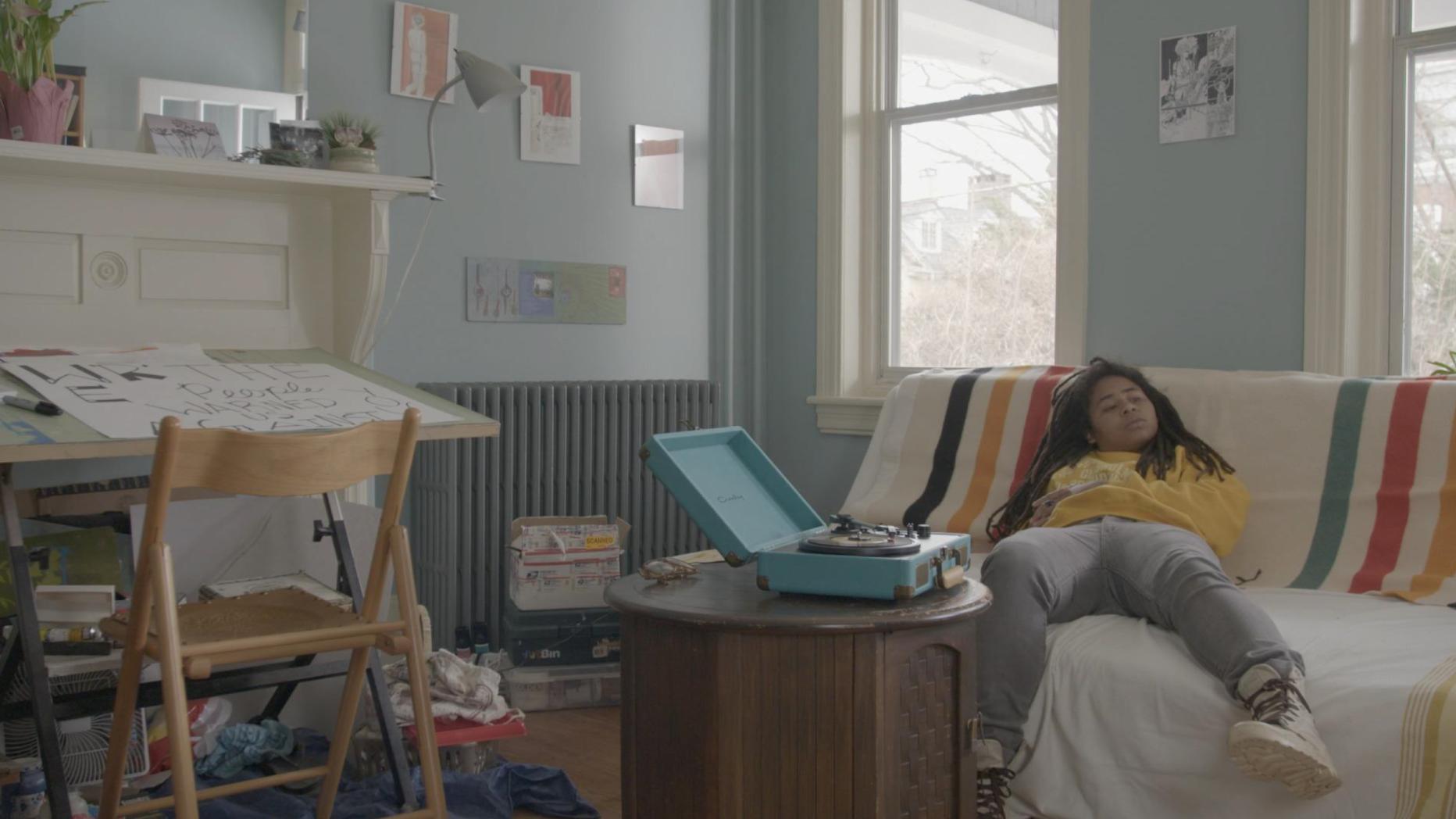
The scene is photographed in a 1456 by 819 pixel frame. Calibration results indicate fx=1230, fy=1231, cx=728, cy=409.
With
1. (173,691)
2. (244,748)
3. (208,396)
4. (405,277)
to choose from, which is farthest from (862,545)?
(405,277)

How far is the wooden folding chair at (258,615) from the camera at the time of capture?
170cm

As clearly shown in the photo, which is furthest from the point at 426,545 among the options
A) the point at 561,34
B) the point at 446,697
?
the point at 561,34

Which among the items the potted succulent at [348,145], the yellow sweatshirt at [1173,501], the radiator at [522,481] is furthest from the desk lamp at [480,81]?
the yellow sweatshirt at [1173,501]

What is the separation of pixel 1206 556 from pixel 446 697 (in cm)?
151

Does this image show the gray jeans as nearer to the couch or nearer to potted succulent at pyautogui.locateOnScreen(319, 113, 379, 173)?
the couch

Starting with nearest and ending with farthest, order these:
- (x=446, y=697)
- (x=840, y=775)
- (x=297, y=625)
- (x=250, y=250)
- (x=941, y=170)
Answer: (x=840, y=775) < (x=297, y=625) < (x=446, y=697) < (x=250, y=250) < (x=941, y=170)

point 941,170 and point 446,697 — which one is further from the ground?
point 941,170

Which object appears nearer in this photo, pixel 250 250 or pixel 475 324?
pixel 250 250

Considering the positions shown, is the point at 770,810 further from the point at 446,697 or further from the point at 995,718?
the point at 446,697

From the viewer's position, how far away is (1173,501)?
2.41m

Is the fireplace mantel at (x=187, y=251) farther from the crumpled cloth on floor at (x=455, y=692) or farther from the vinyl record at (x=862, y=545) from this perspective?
the vinyl record at (x=862, y=545)

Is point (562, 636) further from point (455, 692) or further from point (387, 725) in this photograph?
point (387, 725)

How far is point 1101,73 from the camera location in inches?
125

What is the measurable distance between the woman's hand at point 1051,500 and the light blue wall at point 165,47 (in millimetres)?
1990
